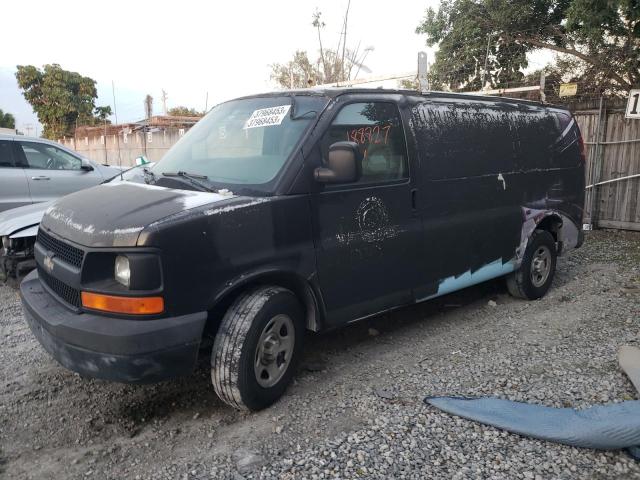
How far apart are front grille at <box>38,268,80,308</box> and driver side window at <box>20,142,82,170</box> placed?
17.7ft

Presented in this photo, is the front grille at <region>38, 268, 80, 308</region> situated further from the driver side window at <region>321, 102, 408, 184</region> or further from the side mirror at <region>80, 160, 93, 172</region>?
the side mirror at <region>80, 160, 93, 172</region>

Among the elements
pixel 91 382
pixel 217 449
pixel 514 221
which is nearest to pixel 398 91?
pixel 514 221

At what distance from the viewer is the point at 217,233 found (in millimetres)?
2980

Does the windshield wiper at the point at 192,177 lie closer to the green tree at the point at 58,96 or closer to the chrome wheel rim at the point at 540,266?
the chrome wheel rim at the point at 540,266

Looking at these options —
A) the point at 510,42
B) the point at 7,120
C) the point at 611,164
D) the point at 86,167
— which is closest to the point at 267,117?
the point at 86,167

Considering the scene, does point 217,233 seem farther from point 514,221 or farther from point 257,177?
point 514,221

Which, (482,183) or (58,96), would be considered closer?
(482,183)

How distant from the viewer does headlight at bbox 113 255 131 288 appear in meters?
2.78

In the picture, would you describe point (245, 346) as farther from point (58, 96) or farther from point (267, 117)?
point (58, 96)

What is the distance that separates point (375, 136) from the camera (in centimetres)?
390

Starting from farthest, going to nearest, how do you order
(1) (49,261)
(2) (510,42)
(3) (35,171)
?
1. (2) (510,42)
2. (3) (35,171)
3. (1) (49,261)

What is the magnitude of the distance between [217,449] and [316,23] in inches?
642

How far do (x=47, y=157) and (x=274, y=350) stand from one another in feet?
21.7

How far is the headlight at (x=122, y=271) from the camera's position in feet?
9.11
